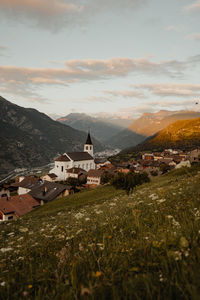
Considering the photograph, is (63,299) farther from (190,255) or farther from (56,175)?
(56,175)

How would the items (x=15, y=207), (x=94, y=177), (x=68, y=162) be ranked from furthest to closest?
(x=68, y=162) < (x=94, y=177) < (x=15, y=207)

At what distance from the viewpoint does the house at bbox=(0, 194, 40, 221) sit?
45.5 m

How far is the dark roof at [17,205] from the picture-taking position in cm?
4664

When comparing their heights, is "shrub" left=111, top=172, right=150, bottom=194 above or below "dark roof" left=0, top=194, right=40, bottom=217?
above

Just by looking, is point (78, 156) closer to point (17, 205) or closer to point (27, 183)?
point (27, 183)

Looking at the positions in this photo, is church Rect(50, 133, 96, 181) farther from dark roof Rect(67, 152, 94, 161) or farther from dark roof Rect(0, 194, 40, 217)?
dark roof Rect(0, 194, 40, 217)

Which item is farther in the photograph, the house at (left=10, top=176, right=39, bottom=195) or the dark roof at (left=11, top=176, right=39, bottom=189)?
the dark roof at (left=11, top=176, right=39, bottom=189)

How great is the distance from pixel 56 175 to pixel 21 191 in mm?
26140

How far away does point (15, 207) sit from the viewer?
48500 millimetres

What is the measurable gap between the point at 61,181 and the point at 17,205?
44.2 metres

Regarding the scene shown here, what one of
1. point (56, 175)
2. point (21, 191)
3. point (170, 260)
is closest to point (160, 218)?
point (170, 260)

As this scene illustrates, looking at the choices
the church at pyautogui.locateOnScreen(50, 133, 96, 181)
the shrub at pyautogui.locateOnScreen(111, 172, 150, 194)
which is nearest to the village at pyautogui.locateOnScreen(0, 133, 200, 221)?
the church at pyautogui.locateOnScreen(50, 133, 96, 181)

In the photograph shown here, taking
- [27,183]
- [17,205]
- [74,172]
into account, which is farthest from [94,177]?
[17,205]

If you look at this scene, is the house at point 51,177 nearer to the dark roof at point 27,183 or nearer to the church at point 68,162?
the church at point 68,162
